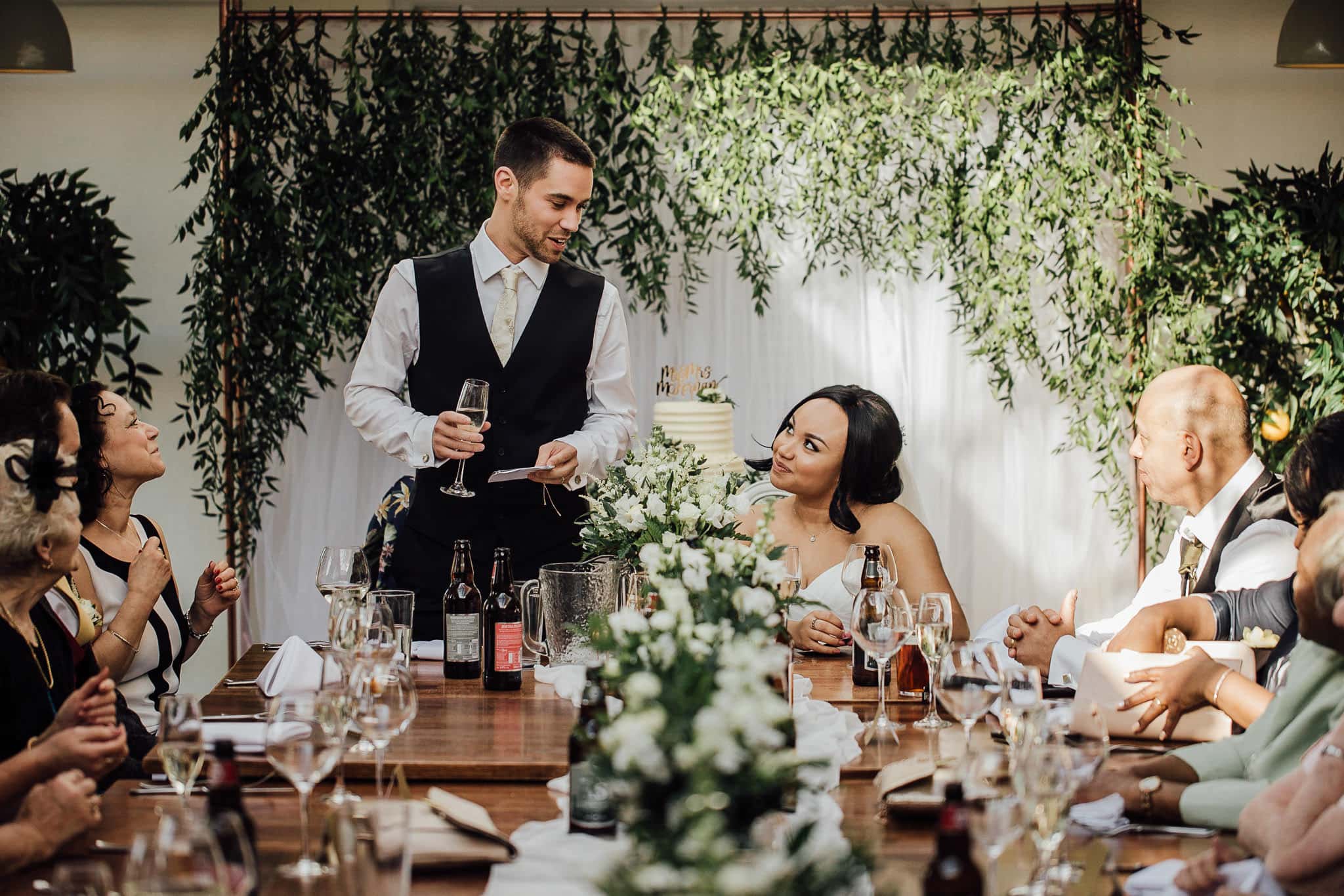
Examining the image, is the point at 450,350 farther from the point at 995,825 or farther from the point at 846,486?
the point at 995,825

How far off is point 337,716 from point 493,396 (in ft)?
6.12

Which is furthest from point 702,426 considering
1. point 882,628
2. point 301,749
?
point 301,749

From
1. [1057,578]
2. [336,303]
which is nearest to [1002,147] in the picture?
[1057,578]

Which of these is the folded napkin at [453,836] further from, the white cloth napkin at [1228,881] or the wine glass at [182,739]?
the white cloth napkin at [1228,881]

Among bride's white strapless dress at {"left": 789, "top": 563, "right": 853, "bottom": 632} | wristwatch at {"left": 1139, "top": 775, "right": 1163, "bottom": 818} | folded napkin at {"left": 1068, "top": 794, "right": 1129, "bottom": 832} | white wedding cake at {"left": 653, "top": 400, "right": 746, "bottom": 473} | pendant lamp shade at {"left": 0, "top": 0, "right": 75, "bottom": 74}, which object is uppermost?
pendant lamp shade at {"left": 0, "top": 0, "right": 75, "bottom": 74}

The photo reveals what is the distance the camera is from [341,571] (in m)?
2.48

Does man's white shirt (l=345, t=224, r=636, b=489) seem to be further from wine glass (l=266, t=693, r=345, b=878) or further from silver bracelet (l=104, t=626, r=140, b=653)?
wine glass (l=266, t=693, r=345, b=878)

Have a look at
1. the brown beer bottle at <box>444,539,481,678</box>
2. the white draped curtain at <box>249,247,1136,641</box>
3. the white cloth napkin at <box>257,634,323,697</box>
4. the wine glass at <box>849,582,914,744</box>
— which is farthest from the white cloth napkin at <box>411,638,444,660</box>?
the white draped curtain at <box>249,247,1136,641</box>

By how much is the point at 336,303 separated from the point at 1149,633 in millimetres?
3130

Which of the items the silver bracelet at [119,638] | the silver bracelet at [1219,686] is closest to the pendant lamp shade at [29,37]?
the silver bracelet at [119,638]

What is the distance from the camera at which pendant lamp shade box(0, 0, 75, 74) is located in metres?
3.86

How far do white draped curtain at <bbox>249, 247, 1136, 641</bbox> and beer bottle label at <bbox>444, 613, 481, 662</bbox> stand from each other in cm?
277

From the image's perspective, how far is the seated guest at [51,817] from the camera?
4.83 feet

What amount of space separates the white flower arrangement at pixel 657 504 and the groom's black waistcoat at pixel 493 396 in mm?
757
